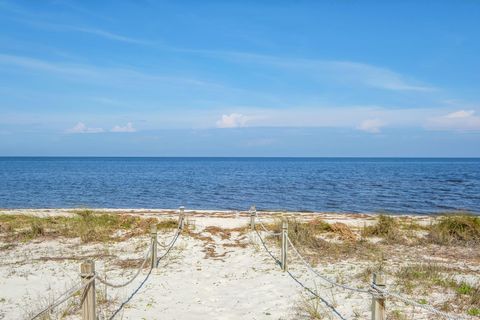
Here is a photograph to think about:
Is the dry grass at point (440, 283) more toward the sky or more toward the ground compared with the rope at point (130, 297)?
more toward the sky

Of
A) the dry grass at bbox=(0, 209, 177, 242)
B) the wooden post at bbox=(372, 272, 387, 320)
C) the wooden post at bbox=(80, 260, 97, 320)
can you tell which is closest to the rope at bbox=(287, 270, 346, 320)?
the wooden post at bbox=(372, 272, 387, 320)

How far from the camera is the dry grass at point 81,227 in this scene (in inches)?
518

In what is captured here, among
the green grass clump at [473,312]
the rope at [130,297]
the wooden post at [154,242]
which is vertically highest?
the wooden post at [154,242]

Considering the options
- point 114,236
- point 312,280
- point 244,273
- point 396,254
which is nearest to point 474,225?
point 396,254

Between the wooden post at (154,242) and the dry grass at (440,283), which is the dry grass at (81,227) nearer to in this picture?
the wooden post at (154,242)

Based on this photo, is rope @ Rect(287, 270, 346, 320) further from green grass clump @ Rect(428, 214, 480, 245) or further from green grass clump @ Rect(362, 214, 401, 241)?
green grass clump @ Rect(428, 214, 480, 245)

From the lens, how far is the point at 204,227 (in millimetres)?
15094

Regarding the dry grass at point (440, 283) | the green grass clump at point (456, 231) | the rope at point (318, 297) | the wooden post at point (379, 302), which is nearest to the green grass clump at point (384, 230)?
the green grass clump at point (456, 231)

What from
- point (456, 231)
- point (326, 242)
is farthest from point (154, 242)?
point (456, 231)

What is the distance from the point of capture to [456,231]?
13117 mm

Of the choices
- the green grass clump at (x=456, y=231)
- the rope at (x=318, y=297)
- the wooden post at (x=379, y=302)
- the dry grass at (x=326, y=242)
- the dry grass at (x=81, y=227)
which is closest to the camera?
the wooden post at (x=379, y=302)

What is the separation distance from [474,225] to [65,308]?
1207 centimetres

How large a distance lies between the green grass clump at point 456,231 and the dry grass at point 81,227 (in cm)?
869

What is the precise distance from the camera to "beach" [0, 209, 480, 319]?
7.12 m
